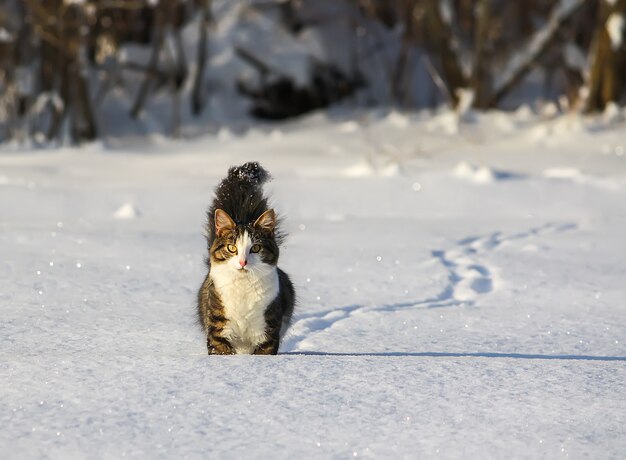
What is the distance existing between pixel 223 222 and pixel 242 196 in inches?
13.3

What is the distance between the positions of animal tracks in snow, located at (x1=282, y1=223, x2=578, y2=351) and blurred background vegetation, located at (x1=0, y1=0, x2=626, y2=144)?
205 inches

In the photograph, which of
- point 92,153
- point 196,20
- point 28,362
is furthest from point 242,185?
point 196,20

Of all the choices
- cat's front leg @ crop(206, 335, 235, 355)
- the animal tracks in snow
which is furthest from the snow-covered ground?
cat's front leg @ crop(206, 335, 235, 355)

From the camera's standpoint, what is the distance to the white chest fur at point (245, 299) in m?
3.31

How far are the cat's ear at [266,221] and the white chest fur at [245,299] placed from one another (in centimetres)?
15

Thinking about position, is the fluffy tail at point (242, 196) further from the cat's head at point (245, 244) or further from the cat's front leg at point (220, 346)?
the cat's front leg at point (220, 346)

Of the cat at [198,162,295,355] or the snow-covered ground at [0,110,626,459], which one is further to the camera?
the cat at [198,162,295,355]

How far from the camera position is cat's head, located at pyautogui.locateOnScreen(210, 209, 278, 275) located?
326 cm

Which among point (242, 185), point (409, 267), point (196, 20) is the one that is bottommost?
point (409, 267)

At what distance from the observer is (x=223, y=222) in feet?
11.3

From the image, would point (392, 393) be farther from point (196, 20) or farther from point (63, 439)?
point (196, 20)

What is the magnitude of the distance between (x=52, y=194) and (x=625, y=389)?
537cm

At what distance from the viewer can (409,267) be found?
5.40 m

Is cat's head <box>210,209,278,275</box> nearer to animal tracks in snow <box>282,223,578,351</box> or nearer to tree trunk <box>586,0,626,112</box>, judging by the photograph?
animal tracks in snow <box>282,223,578,351</box>
